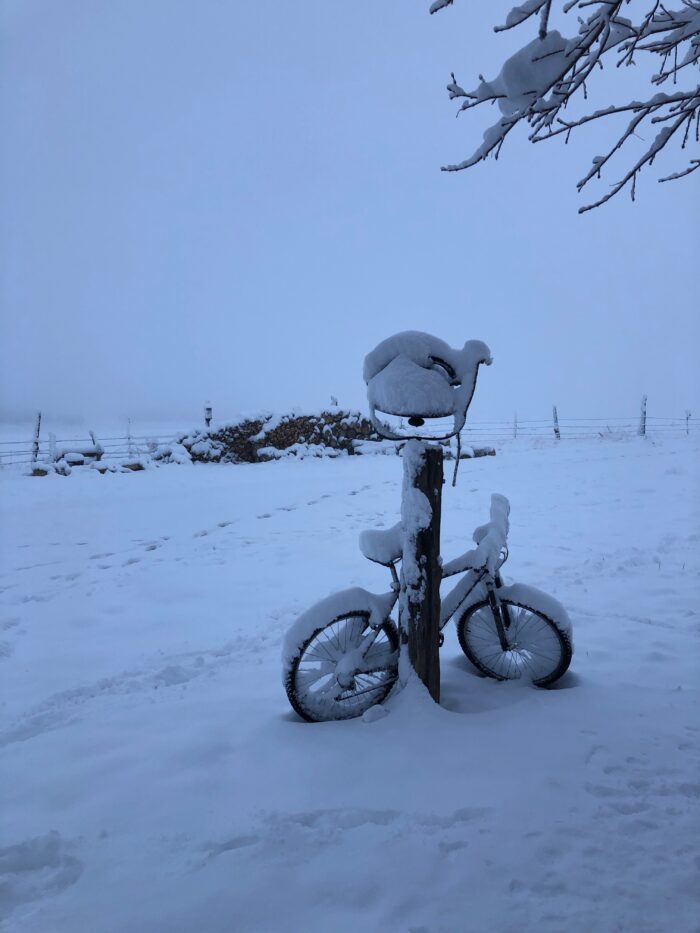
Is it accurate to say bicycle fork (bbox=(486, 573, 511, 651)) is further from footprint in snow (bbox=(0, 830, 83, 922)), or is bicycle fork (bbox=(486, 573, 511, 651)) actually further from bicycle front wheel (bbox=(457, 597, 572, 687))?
footprint in snow (bbox=(0, 830, 83, 922))

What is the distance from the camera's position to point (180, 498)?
10.5 metres

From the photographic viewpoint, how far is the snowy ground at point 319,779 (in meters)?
1.65

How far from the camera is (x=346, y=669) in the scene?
271 centimetres

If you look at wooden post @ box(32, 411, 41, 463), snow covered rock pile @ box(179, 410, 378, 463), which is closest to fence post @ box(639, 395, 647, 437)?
A: snow covered rock pile @ box(179, 410, 378, 463)

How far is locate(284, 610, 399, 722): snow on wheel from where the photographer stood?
2.72m

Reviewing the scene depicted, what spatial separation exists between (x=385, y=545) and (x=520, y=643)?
1.10 meters

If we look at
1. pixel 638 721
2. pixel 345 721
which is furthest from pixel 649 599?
pixel 345 721

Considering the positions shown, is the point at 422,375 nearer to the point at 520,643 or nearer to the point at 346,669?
the point at 346,669

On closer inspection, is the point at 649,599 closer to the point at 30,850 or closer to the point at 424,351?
the point at 424,351

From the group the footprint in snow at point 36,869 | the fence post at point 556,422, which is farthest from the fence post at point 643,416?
the footprint in snow at point 36,869

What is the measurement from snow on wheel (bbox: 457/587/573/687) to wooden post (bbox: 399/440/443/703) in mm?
489

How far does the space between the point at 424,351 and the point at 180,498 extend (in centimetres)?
883

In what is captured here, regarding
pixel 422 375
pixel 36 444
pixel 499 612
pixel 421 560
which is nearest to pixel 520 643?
pixel 499 612

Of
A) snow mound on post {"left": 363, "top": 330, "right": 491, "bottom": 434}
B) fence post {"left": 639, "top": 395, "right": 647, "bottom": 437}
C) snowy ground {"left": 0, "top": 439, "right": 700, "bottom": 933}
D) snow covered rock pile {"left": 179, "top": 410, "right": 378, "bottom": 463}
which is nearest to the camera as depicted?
snowy ground {"left": 0, "top": 439, "right": 700, "bottom": 933}
